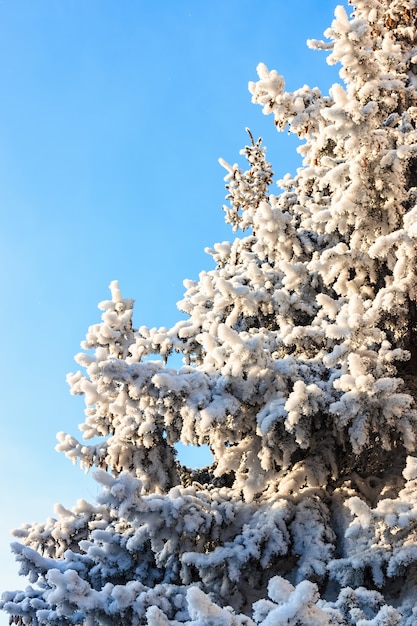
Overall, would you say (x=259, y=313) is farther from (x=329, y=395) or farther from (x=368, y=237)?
(x=329, y=395)

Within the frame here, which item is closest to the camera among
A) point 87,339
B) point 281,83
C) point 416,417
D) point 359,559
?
point 359,559

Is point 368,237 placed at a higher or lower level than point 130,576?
higher

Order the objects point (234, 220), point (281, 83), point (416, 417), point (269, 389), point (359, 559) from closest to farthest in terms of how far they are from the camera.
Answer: point (359, 559) < point (416, 417) < point (269, 389) < point (281, 83) < point (234, 220)

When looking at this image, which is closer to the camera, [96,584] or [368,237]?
[96,584]

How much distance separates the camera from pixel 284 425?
5.24m

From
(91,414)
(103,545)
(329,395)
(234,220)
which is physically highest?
(234,220)

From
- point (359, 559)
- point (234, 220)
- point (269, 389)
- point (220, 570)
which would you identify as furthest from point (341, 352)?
point (234, 220)

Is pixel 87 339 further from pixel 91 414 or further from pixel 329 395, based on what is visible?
pixel 329 395

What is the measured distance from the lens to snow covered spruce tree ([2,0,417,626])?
4.62 m

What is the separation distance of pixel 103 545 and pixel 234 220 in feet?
29.3

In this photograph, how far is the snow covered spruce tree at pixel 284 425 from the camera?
462cm

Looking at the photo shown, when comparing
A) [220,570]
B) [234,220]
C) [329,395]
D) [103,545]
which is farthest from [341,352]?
[234,220]

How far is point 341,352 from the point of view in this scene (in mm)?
5305

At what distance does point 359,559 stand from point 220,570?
1.38 metres
